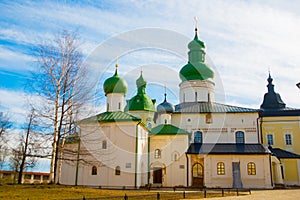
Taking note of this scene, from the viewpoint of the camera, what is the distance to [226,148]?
2845 centimetres

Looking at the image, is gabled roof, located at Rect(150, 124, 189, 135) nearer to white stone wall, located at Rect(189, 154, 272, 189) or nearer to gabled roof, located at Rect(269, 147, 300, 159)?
white stone wall, located at Rect(189, 154, 272, 189)

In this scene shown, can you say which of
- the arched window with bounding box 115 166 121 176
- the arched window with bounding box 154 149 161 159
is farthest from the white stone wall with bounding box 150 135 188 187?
the arched window with bounding box 115 166 121 176

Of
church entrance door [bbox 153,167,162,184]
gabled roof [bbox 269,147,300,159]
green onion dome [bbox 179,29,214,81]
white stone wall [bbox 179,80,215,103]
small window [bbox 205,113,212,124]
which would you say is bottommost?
church entrance door [bbox 153,167,162,184]

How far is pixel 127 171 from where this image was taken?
939 inches

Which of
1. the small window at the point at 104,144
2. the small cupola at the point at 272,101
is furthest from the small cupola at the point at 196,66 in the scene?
the small window at the point at 104,144

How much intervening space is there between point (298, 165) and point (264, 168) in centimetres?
599

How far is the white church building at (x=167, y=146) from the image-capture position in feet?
80.1

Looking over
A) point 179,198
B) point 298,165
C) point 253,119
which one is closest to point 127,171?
point 179,198

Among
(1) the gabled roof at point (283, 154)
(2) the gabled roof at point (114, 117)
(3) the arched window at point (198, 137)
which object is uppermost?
(2) the gabled roof at point (114, 117)

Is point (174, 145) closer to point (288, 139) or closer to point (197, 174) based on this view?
point (197, 174)

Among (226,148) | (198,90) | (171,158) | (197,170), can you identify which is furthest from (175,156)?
(198,90)

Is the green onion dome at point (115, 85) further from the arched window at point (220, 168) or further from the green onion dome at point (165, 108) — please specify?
the arched window at point (220, 168)

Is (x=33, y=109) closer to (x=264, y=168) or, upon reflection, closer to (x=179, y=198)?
(x=179, y=198)

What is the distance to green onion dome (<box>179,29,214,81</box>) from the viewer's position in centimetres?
3538
